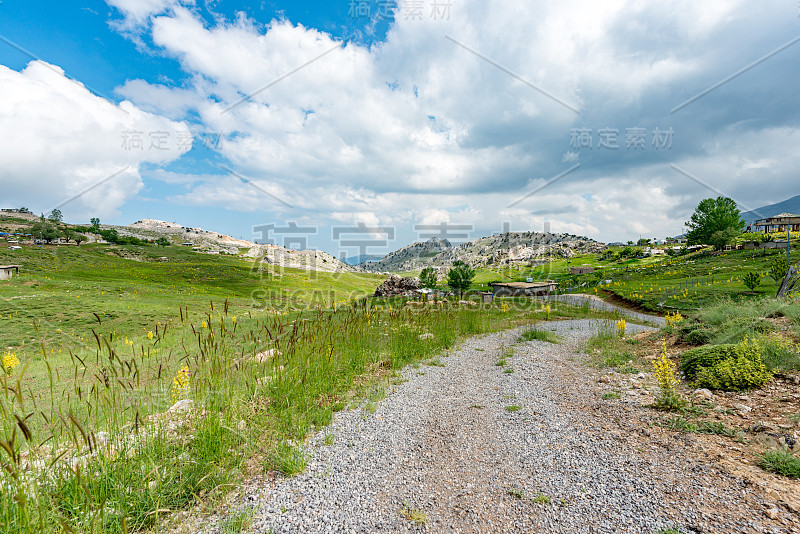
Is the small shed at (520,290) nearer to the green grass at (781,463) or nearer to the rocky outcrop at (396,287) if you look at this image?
the rocky outcrop at (396,287)

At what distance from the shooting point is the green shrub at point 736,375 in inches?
245

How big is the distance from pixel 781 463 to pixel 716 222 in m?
104

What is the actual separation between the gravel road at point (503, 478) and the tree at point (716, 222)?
314ft

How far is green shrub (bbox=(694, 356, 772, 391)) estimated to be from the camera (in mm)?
6230

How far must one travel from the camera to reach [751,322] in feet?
30.3

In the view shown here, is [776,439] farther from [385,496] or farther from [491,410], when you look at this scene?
[385,496]

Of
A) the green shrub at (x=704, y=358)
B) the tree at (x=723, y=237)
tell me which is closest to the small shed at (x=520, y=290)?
the tree at (x=723, y=237)

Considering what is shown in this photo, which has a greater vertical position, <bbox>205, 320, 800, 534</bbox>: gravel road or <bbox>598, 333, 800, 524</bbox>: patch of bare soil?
<bbox>598, 333, 800, 524</bbox>: patch of bare soil

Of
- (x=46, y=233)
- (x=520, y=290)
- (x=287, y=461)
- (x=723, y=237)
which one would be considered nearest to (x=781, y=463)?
(x=287, y=461)

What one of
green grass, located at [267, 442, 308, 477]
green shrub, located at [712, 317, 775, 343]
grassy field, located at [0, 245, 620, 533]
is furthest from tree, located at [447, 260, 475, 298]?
green grass, located at [267, 442, 308, 477]

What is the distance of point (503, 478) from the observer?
4.13 metres

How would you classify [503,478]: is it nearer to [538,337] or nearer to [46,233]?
[538,337]

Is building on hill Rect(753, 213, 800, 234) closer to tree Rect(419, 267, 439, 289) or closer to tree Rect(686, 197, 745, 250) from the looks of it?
tree Rect(686, 197, 745, 250)

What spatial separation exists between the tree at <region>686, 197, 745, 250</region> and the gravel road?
314 feet
